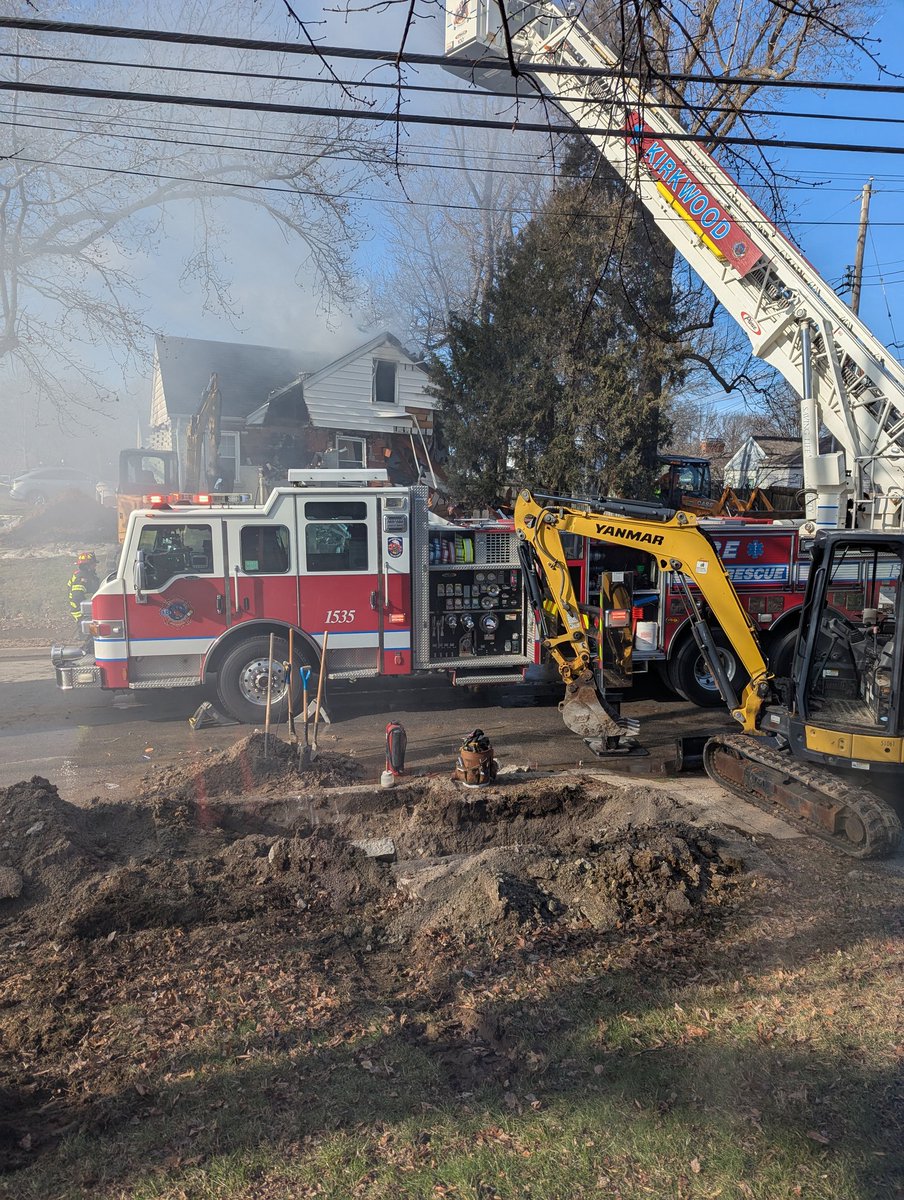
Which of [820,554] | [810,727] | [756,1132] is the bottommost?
[756,1132]

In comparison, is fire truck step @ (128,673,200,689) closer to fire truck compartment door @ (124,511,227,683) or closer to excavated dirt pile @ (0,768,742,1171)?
fire truck compartment door @ (124,511,227,683)

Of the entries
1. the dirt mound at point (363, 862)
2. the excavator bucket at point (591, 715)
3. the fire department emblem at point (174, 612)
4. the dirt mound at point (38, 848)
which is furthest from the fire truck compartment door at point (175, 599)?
the excavator bucket at point (591, 715)

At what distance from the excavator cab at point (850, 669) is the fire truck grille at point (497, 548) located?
396 cm

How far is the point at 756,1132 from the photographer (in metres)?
3.11

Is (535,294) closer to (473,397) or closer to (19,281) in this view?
(473,397)

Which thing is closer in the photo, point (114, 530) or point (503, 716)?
point (503, 716)

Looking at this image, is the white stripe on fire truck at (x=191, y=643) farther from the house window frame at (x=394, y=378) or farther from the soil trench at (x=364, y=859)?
the house window frame at (x=394, y=378)

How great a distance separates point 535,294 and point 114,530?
14.8 meters

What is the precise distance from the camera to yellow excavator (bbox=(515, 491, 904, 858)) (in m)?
5.96

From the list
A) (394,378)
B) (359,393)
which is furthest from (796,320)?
(394,378)

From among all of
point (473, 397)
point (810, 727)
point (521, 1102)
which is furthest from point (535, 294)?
point (521, 1102)

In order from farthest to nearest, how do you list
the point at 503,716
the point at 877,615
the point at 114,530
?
the point at 114,530 < the point at 503,716 < the point at 877,615

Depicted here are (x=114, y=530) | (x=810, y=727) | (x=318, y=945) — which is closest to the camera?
(x=318, y=945)

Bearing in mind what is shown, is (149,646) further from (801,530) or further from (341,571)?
(801,530)
